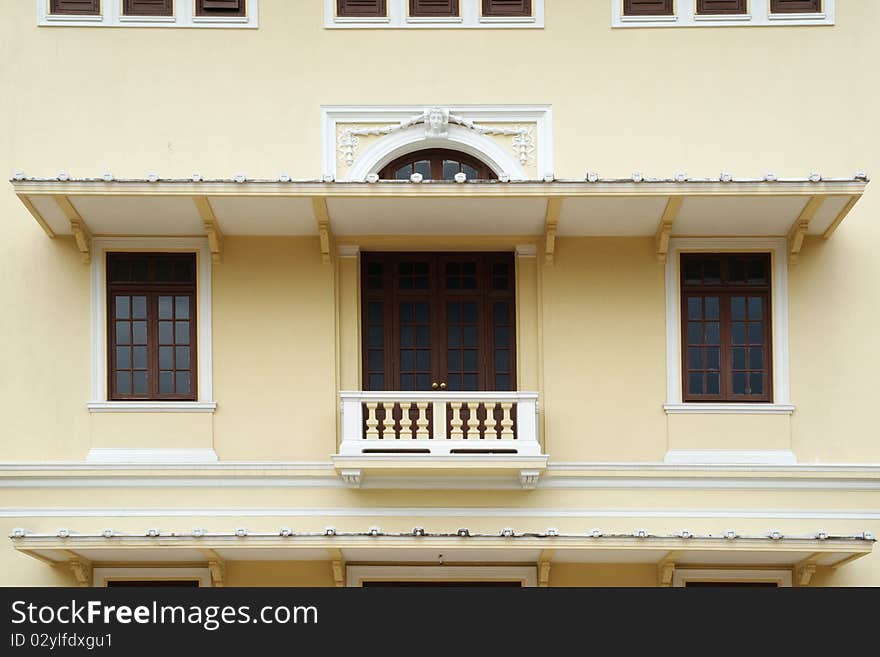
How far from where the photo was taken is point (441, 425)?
1653 centimetres

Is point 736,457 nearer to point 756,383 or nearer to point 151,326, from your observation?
point 756,383

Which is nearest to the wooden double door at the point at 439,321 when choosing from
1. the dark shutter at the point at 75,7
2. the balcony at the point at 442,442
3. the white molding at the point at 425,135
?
the balcony at the point at 442,442

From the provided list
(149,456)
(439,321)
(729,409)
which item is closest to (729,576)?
(729,409)

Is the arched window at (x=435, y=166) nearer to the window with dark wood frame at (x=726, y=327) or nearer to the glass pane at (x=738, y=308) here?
the window with dark wood frame at (x=726, y=327)

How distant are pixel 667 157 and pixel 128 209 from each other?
19.8 ft

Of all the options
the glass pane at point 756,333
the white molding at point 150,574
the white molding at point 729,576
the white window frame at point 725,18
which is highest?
the white window frame at point 725,18

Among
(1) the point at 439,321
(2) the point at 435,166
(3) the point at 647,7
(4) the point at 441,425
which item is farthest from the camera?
(2) the point at 435,166

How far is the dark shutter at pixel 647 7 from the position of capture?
57.1 ft

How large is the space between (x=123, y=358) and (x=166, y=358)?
49cm

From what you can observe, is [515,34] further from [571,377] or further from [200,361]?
[200,361]

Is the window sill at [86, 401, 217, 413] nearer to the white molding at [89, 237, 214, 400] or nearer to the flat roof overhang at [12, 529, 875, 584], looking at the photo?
the white molding at [89, 237, 214, 400]

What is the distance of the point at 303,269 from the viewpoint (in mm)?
17234

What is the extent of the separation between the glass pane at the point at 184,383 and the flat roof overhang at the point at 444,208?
138 cm

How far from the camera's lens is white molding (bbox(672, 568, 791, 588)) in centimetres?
1684
